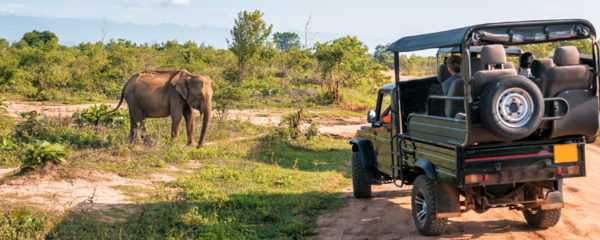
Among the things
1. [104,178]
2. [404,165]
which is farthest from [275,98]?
[404,165]

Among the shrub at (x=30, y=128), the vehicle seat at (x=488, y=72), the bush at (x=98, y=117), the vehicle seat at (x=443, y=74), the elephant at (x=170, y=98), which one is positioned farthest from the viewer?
the bush at (x=98, y=117)

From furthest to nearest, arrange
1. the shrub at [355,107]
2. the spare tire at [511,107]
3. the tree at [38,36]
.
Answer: the tree at [38,36]
the shrub at [355,107]
the spare tire at [511,107]

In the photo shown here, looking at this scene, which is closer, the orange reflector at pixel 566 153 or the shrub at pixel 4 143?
the orange reflector at pixel 566 153

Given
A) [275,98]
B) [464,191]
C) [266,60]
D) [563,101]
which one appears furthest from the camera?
[266,60]

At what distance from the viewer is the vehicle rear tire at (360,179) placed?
29.7ft

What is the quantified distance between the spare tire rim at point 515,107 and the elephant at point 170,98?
9227 mm

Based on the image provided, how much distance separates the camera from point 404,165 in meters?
7.34

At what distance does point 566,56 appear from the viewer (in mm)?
5973

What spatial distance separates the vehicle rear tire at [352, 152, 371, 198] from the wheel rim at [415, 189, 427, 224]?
227 centimetres

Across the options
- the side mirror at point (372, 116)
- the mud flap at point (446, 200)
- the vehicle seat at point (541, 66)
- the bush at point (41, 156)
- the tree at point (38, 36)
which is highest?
the tree at point (38, 36)

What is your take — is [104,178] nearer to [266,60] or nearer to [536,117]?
[536,117]

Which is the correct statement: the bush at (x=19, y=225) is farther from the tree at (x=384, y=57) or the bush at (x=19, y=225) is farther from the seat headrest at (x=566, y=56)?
the seat headrest at (x=566, y=56)

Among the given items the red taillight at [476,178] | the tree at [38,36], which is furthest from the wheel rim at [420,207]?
the tree at [38,36]

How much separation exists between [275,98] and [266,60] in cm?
979
